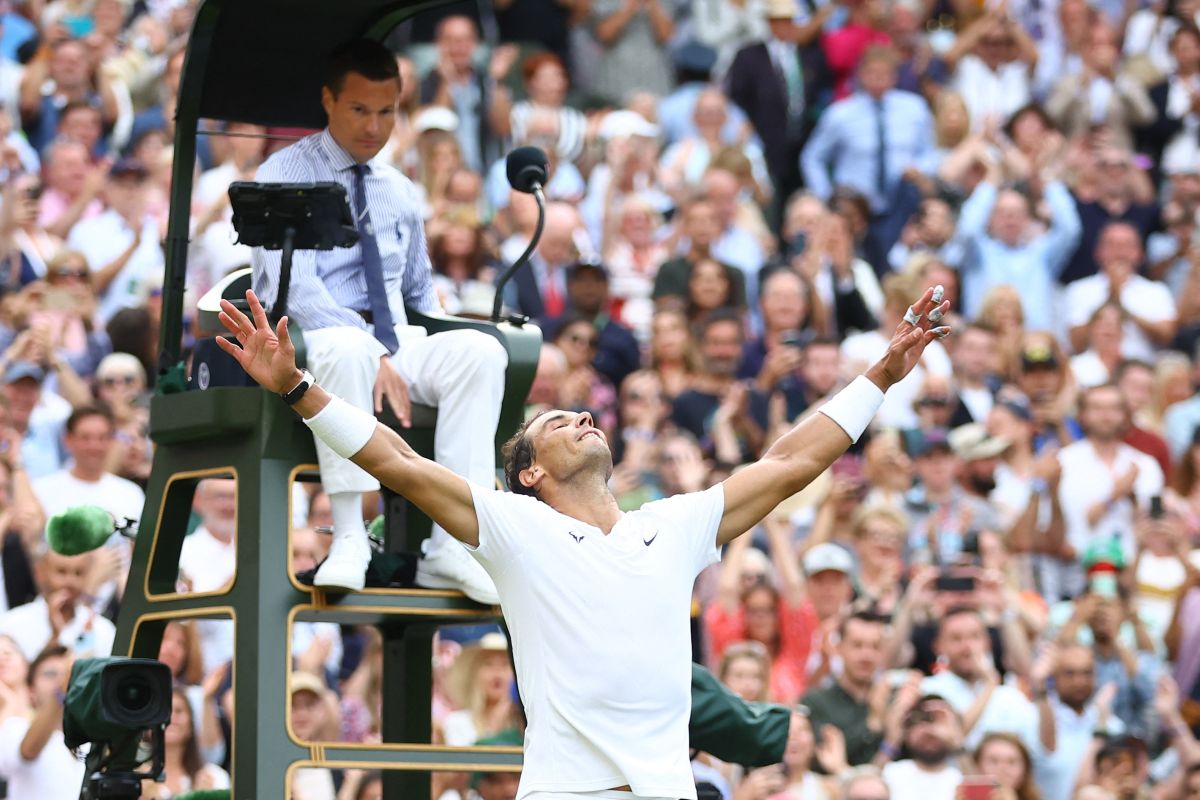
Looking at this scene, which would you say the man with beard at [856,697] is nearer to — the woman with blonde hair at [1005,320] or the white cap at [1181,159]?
the woman with blonde hair at [1005,320]

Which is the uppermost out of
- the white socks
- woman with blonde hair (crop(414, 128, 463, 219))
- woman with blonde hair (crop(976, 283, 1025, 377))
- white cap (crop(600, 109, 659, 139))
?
white cap (crop(600, 109, 659, 139))

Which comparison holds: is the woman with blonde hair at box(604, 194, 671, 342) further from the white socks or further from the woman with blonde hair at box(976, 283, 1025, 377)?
the white socks

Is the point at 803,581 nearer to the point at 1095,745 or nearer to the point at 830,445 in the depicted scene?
the point at 1095,745

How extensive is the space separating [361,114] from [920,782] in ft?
16.0

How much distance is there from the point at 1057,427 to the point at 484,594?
26.2ft

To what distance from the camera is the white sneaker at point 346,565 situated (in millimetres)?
7789

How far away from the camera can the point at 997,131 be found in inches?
753

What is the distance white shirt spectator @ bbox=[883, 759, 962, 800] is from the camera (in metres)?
11.6

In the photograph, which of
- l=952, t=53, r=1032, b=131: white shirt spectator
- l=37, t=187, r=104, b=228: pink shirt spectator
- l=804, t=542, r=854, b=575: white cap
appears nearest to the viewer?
l=804, t=542, r=854, b=575: white cap

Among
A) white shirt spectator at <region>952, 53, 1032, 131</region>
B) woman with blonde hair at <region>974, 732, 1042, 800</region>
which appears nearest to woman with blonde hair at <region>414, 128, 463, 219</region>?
white shirt spectator at <region>952, 53, 1032, 131</region>

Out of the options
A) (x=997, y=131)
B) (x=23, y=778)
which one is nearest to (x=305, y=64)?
(x=23, y=778)

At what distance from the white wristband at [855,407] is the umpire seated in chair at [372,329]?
1217 mm

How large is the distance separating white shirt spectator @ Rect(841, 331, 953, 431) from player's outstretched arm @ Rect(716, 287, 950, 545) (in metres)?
7.38

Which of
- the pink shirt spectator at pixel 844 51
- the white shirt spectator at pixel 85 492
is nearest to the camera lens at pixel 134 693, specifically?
the white shirt spectator at pixel 85 492
